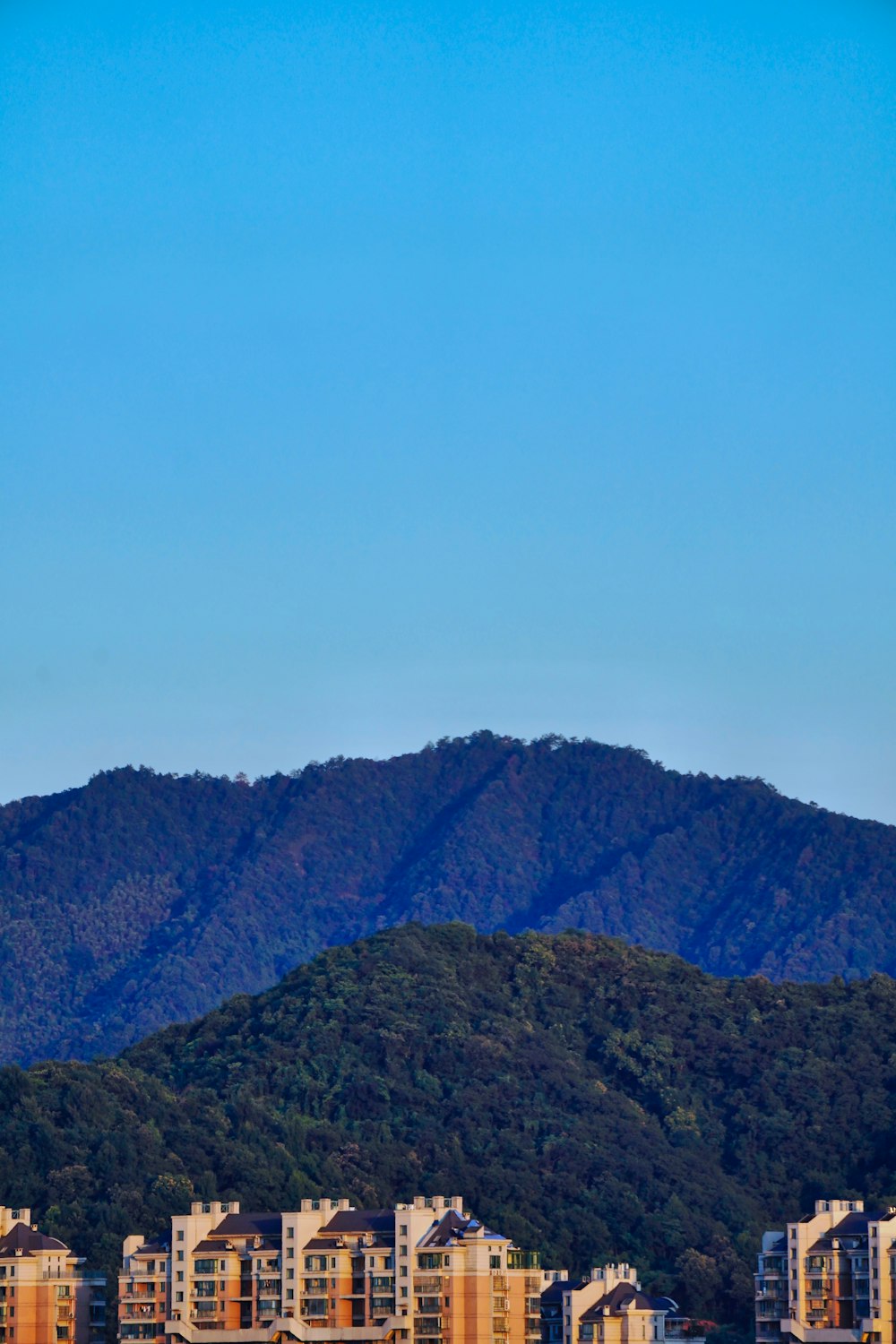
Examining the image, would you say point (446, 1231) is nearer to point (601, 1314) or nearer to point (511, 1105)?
point (601, 1314)

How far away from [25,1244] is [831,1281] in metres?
17.5

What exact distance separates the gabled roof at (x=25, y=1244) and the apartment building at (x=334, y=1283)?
6.36 ft

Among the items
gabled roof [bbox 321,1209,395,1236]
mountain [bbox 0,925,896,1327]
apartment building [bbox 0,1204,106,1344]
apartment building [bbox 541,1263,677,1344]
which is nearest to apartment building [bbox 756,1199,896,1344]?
apartment building [bbox 541,1263,677,1344]

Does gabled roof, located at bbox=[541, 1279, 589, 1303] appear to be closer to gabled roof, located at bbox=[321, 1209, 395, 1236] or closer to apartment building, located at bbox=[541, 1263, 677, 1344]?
apartment building, located at bbox=[541, 1263, 677, 1344]

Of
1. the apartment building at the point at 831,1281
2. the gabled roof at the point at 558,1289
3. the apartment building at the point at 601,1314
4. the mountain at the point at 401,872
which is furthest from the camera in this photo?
the mountain at the point at 401,872

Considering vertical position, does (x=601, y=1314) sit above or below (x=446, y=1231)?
below

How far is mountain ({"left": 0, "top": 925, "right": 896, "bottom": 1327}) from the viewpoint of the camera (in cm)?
7900

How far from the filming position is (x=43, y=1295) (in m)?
60.4

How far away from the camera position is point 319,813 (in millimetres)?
→ 161250

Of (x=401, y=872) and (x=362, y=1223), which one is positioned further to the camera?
(x=401, y=872)

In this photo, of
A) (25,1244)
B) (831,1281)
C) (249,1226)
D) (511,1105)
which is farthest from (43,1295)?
(511,1105)

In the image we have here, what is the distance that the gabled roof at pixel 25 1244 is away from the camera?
60.8 meters

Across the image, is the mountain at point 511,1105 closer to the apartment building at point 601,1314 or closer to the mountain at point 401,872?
the apartment building at point 601,1314

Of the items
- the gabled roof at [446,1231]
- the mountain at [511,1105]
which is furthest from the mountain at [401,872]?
the gabled roof at [446,1231]
